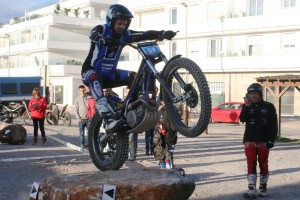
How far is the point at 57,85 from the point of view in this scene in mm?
57844

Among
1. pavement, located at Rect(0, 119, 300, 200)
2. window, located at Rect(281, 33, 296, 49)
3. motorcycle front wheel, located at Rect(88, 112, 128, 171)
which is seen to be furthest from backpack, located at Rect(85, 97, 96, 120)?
window, located at Rect(281, 33, 296, 49)

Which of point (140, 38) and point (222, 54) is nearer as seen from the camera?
point (140, 38)

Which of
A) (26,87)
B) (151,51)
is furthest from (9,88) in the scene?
(151,51)

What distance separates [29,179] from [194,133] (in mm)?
6384

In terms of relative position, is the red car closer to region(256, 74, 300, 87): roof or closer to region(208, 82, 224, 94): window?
region(208, 82, 224, 94): window

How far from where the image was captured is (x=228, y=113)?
31.5 meters

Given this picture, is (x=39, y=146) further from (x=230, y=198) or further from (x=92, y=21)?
(x=92, y=21)

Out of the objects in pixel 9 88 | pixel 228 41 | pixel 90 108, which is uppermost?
pixel 228 41

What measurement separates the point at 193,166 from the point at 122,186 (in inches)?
285

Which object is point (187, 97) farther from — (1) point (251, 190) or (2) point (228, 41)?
(2) point (228, 41)

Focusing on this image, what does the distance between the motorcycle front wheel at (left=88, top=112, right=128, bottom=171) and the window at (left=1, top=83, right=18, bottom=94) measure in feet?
75.7

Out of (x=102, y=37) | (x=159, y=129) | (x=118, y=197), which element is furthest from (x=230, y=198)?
(x=102, y=37)

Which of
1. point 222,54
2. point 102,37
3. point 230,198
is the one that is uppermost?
point 222,54

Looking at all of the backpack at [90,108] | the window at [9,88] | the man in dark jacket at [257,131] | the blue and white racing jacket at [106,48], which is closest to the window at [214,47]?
the window at [9,88]
